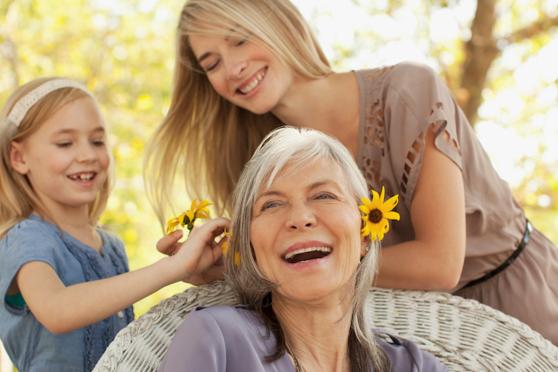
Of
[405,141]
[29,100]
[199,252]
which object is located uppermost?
[29,100]

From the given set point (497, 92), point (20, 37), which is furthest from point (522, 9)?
point (20, 37)

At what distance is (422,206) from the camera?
2559mm

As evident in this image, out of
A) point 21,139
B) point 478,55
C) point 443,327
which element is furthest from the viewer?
point 478,55

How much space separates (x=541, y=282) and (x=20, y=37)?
4585mm

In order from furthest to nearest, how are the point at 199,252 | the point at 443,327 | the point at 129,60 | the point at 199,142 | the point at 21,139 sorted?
1. the point at 129,60
2. the point at 199,142
3. the point at 21,139
4. the point at 443,327
5. the point at 199,252

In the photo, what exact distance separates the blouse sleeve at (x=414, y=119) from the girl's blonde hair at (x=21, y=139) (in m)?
1.02

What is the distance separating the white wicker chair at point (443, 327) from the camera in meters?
2.41

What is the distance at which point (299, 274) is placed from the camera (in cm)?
215

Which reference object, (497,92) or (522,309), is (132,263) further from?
(522,309)

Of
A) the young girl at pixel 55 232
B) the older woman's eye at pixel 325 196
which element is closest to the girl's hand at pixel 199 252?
the young girl at pixel 55 232

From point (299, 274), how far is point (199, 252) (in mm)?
363

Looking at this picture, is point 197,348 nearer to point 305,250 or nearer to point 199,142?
point 305,250

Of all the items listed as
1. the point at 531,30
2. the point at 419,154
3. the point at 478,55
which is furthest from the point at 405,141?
the point at 531,30

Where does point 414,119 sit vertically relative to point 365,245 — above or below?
above
